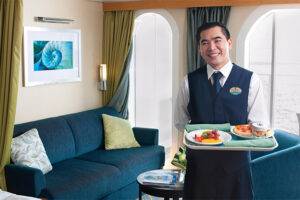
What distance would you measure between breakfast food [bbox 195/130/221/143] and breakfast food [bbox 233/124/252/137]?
10 cm

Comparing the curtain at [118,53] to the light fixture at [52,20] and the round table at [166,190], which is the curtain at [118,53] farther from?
the round table at [166,190]

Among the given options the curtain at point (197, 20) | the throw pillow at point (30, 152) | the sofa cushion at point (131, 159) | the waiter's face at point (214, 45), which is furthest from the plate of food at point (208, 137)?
the curtain at point (197, 20)

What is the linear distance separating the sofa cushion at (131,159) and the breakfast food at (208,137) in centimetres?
225

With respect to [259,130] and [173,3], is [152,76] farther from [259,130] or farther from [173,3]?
[259,130]

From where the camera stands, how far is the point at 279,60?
4.30 metres

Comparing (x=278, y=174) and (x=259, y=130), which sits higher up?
(x=259, y=130)

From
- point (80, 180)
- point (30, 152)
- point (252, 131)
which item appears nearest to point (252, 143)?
point (252, 131)

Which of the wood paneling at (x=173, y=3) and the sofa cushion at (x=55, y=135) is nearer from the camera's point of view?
the sofa cushion at (x=55, y=135)

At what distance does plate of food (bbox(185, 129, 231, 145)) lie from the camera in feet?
5.34

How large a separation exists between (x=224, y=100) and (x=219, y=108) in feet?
0.15

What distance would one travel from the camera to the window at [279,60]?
4227 millimetres

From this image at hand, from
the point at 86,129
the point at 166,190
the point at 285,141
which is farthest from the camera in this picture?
the point at 86,129

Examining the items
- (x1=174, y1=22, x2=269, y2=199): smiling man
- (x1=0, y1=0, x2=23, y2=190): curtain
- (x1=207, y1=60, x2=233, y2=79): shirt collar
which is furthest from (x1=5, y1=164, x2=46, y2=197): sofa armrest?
(x1=207, y1=60, x2=233, y2=79): shirt collar

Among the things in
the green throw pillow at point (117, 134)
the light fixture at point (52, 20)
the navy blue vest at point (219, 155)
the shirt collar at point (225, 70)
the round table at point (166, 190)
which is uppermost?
the light fixture at point (52, 20)
